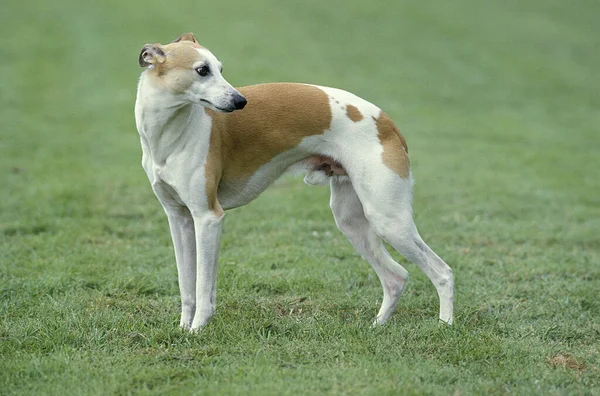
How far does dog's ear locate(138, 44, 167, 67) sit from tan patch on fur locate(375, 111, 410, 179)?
57.1 inches

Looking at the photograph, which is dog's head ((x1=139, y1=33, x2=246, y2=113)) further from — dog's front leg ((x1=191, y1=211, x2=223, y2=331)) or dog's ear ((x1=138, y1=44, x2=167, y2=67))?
dog's front leg ((x1=191, y1=211, x2=223, y2=331))

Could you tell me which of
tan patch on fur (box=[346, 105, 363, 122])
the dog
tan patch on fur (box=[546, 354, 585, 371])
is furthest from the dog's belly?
tan patch on fur (box=[546, 354, 585, 371])

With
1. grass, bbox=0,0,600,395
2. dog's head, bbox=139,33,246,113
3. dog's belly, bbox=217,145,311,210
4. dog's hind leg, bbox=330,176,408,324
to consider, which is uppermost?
dog's head, bbox=139,33,246,113

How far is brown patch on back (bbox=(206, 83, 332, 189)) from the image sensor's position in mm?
5445

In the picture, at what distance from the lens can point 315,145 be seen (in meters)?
5.52

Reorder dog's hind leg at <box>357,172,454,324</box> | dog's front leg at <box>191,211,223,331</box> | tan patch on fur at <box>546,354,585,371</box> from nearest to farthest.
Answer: tan patch on fur at <box>546,354,585,371</box> < dog's front leg at <box>191,211,223,331</box> < dog's hind leg at <box>357,172,454,324</box>

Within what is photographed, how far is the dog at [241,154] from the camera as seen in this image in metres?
5.06

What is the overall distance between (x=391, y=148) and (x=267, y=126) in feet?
2.68

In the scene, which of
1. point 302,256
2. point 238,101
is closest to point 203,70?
point 238,101

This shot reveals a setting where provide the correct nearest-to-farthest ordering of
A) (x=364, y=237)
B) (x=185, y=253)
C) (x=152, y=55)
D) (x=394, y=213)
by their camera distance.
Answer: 1. (x=152, y=55)
2. (x=394, y=213)
3. (x=185, y=253)
4. (x=364, y=237)

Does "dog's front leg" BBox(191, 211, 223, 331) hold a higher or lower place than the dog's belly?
lower

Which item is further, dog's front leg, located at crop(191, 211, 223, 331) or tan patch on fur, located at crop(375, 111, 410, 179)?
tan patch on fur, located at crop(375, 111, 410, 179)

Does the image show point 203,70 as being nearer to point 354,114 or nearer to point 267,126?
point 267,126

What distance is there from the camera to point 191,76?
4.96 m
